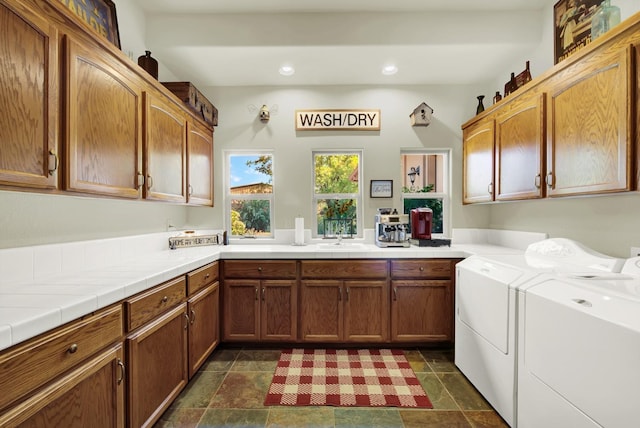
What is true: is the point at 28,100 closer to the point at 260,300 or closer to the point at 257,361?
the point at 260,300

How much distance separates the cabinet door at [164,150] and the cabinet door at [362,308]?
5.52 feet

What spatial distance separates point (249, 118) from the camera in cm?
323

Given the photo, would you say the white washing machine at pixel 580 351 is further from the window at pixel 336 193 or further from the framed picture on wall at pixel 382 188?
the window at pixel 336 193

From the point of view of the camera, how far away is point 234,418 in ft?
5.79

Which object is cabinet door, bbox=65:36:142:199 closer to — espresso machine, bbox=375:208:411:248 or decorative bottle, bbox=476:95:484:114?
espresso machine, bbox=375:208:411:248

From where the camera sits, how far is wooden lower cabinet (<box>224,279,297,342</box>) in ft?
8.50

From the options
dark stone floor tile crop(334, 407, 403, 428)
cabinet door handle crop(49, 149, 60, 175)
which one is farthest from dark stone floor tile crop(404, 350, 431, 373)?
cabinet door handle crop(49, 149, 60, 175)

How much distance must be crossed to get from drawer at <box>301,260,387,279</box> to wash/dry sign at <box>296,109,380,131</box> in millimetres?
1519

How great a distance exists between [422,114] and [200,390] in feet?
10.5

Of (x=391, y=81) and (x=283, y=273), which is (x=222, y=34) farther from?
(x=283, y=273)

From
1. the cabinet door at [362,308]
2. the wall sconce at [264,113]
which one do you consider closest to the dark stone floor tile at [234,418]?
the cabinet door at [362,308]

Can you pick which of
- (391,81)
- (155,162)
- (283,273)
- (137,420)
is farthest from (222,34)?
(137,420)

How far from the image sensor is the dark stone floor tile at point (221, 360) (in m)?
2.32

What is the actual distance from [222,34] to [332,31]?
95 centimetres
